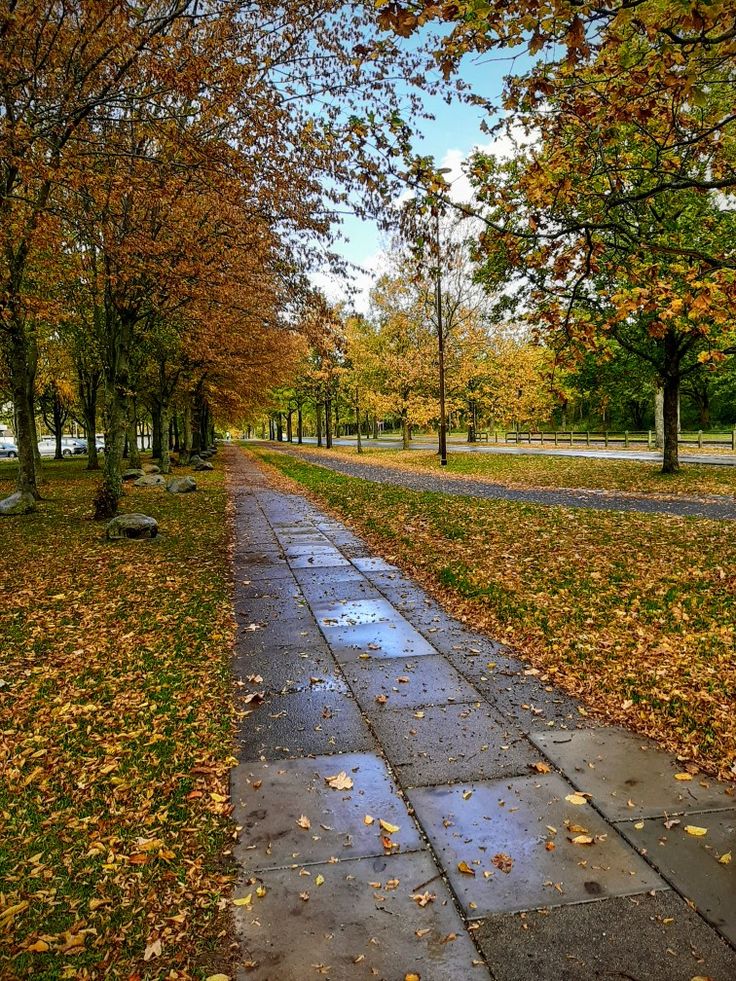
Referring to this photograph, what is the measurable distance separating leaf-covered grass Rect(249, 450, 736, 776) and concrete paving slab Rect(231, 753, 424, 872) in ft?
6.40

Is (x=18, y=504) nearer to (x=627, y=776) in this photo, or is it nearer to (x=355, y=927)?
(x=355, y=927)

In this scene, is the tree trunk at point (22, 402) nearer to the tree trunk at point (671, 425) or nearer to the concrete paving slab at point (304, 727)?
the concrete paving slab at point (304, 727)

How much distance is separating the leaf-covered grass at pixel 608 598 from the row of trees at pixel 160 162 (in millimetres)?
4523

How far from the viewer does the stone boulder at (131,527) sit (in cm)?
1061

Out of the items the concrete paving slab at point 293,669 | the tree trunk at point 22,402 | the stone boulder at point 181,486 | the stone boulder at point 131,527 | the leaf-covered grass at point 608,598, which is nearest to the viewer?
the leaf-covered grass at point 608,598

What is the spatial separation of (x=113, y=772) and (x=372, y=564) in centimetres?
571

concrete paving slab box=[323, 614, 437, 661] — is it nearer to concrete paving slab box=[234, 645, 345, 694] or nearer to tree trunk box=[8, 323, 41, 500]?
concrete paving slab box=[234, 645, 345, 694]

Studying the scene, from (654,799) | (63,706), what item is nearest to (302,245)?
(63,706)

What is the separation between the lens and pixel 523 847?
118 inches

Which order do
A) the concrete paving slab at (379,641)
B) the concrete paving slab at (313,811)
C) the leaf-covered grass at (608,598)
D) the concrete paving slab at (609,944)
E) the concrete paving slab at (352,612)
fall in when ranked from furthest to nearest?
the concrete paving slab at (352,612), the concrete paving slab at (379,641), the leaf-covered grass at (608,598), the concrete paving slab at (313,811), the concrete paving slab at (609,944)

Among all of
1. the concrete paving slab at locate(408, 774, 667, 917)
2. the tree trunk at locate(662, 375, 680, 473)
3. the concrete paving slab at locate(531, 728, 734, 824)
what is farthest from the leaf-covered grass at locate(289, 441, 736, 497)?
the concrete paving slab at locate(408, 774, 667, 917)

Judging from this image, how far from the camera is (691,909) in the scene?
2566mm

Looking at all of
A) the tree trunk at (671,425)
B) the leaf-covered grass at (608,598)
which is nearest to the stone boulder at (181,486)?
the leaf-covered grass at (608,598)

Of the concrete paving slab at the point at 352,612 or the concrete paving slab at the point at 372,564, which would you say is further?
the concrete paving slab at the point at 372,564
